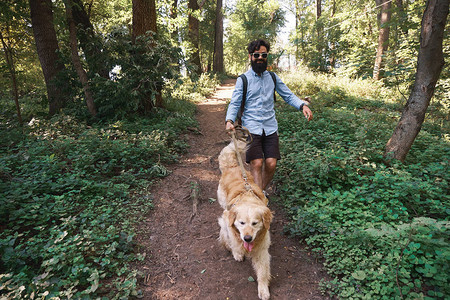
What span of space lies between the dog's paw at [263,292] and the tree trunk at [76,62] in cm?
741

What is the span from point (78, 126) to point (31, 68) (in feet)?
23.7

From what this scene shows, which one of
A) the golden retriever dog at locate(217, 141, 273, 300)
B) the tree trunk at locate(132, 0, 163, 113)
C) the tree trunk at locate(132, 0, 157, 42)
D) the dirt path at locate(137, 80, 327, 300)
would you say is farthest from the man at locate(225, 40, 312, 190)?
the tree trunk at locate(132, 0, 157, 42)

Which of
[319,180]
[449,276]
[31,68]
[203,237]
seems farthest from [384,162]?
[31,68]

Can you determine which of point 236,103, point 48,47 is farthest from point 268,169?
point 48,47

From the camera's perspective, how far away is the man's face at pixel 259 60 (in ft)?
10.7

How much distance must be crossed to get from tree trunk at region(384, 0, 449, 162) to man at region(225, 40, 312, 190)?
2.17m

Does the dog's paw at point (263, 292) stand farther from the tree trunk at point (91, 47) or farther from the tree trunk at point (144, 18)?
the tree trunk at point (91, 47)

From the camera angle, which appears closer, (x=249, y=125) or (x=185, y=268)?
(x=185, y=268)

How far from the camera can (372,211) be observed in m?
3.10

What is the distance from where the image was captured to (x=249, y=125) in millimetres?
3484

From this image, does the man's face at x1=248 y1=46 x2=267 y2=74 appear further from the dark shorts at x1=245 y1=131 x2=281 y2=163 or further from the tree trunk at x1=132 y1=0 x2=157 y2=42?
the tree trunk at x1=132 y1=0 x2=157 y2=42

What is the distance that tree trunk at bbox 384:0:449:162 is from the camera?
3.47 meters

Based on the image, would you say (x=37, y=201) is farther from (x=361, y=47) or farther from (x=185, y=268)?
(x=361, y=47)

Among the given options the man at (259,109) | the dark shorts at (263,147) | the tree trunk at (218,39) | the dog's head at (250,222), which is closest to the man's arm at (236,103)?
the man at (259,109)
